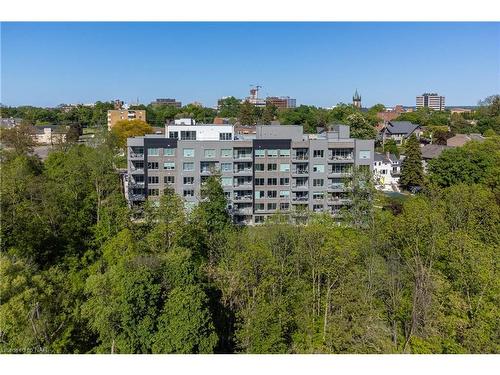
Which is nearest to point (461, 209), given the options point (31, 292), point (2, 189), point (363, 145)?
point (363, 145)

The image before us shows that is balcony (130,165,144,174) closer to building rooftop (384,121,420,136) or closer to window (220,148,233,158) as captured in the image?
window (220,148,233,158)

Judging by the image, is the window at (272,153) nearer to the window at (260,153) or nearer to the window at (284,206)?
the window at (260,153)

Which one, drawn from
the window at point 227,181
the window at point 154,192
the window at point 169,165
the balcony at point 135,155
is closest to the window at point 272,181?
the window at point 227,181

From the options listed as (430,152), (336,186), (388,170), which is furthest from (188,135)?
(430,152)

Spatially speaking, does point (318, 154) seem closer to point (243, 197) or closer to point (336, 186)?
point (336, 186)

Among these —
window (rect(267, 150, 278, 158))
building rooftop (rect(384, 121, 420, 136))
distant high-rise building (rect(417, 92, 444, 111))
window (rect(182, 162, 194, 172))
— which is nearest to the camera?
window (rect(182, 162, 194, 172))

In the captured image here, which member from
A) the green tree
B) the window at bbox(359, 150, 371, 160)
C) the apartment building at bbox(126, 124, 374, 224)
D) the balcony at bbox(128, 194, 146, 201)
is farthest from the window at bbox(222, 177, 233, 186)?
the green tree
